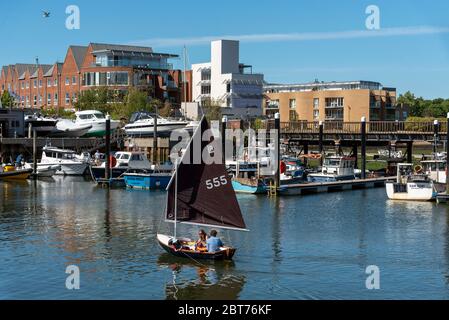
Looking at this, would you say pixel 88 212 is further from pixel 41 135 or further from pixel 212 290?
pixel 41 135

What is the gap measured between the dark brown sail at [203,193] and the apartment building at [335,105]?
103440mm

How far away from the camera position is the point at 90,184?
75.9 m

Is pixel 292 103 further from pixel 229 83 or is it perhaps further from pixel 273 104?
pixel 229 83

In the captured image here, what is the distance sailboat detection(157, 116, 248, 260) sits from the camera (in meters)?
35.0

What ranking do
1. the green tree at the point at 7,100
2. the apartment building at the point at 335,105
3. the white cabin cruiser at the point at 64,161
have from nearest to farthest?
the white cabin cruiser at the point at 64,161 < the green tree at the point at 7,100 < the apartment building at the point at 335,105

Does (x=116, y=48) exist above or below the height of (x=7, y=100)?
above

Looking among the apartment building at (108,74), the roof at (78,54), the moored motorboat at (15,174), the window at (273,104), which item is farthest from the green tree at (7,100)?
the window at (273,104)

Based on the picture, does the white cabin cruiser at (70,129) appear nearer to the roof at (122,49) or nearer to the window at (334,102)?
the roof at (122,49)

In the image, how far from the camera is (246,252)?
37.2 m

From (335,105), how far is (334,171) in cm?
6521

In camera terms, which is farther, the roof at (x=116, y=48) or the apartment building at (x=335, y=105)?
the apartment building at (x=335, y=105)

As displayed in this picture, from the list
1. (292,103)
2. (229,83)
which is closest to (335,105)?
(292,103)

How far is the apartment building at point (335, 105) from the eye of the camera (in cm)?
13750
